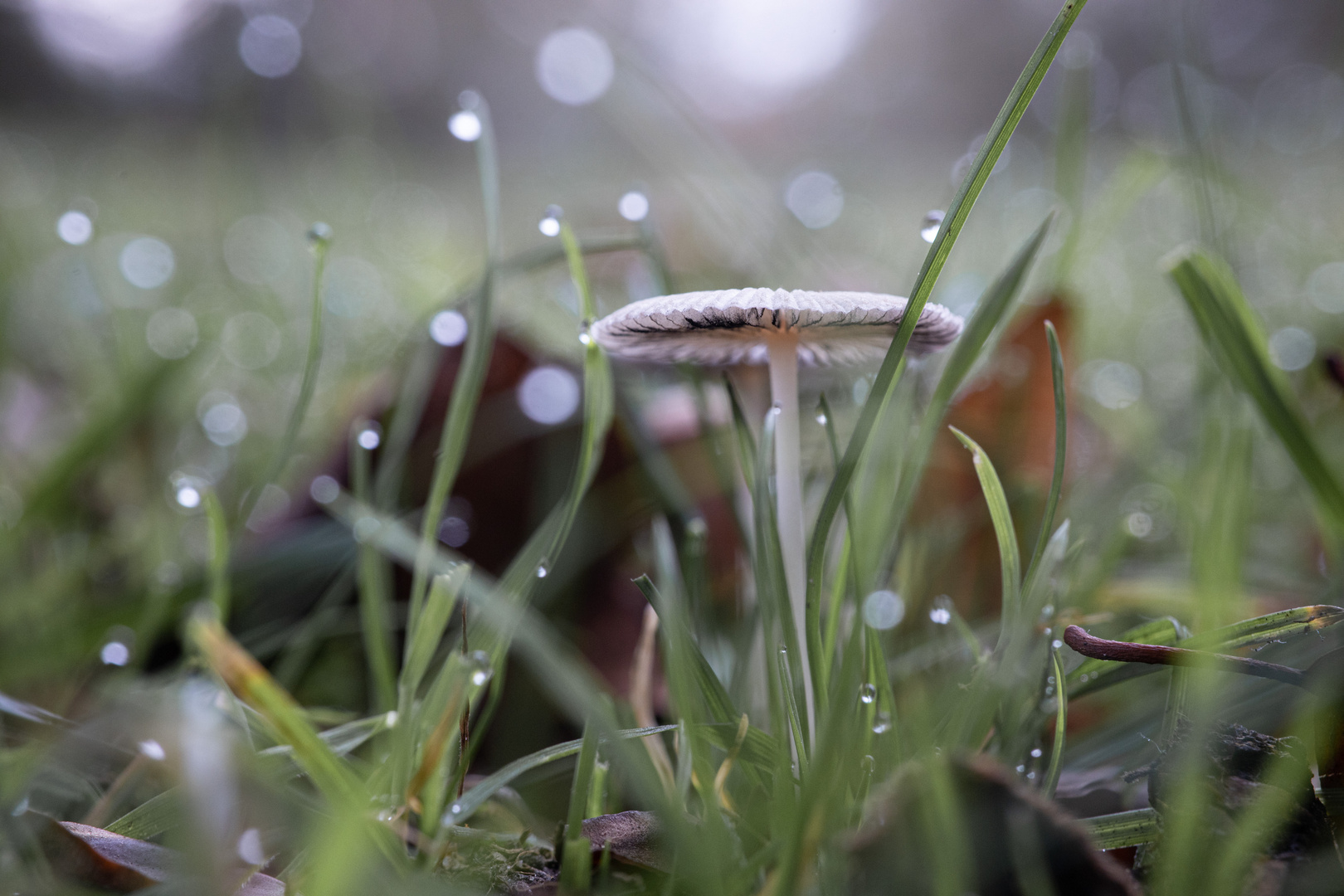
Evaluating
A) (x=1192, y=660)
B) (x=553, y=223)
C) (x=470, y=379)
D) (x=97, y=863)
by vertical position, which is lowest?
(x=97, y=863)

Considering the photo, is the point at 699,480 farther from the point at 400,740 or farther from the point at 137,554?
the point at 137,554

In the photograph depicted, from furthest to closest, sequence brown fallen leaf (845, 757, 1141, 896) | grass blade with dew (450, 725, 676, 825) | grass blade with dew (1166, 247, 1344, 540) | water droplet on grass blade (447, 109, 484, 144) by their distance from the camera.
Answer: water droplet on grass blade (447, 109, 484, 144)
grass blade with dew (1166, 247, 1344, 540)
grass blade with dew (450, 725, 676, 825)
brown fallen leaf (845, 757, 1141, 896)

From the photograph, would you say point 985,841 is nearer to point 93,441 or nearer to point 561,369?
point 561,369

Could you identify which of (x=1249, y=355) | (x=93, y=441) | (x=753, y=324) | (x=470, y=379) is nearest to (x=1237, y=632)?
(x=1249, y=355)

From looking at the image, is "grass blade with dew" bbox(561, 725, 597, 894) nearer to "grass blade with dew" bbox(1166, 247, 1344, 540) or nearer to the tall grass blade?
the tall grass blade

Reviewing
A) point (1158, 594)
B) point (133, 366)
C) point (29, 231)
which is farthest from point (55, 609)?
point (29, 231)

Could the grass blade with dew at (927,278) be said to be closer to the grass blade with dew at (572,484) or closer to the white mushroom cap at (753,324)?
the white mushroom cap at (753,324)

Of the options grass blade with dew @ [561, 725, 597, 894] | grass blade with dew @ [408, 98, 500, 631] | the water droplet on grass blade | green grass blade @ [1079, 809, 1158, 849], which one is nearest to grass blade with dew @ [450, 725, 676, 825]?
grass blade with dew @ [561, 725, 597, 894]

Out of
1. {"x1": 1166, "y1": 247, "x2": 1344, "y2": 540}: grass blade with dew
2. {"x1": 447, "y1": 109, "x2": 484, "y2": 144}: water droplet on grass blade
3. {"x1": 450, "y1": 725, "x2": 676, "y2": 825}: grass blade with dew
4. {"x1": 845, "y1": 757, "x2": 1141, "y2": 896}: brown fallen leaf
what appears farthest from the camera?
{"x1": 447, "y1": 109, "x2": 484, "y2": 144}: water droplet on grass blade
